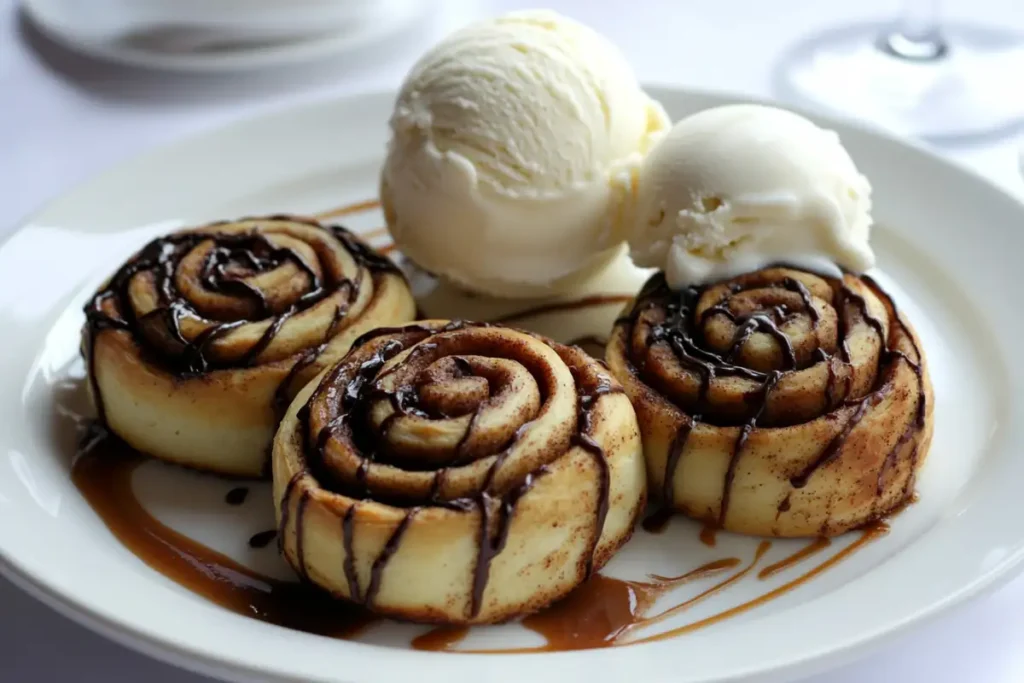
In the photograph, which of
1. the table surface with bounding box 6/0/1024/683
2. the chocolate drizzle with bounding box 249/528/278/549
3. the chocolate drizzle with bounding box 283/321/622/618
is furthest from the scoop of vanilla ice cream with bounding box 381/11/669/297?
the table surface with bounding box 6/0/1024/683

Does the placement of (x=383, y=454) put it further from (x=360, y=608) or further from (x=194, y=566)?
(x=194, y=566)

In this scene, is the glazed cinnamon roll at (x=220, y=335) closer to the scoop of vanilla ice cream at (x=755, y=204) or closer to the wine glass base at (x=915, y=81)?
the scoop of vanilla ice cream at (x=755, y=204)

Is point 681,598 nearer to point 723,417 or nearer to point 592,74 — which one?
point 723,417

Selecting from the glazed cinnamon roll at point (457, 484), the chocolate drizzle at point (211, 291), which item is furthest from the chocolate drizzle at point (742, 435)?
the chocolate drizzle at point (211, 291)

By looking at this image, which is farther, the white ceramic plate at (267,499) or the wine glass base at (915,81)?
the wine glass base at (915,81)

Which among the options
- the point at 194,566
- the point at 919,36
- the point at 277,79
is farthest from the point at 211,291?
the point at 919,36

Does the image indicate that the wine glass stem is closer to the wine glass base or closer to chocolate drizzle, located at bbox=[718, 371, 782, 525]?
the wine glass base
